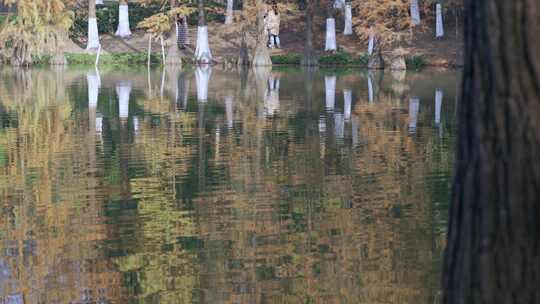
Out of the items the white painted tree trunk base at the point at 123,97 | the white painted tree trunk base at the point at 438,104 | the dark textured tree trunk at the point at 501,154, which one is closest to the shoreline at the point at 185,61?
the white painted tree trunk base at the point at 123,97

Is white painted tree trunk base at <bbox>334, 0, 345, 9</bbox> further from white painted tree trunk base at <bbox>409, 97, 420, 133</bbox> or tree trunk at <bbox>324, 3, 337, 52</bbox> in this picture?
white painted tree trunk base at <bbox>409, 97, 420, 133</bbox>

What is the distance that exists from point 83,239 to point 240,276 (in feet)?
8.07

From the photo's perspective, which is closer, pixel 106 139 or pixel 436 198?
Answer: pixel 436 198

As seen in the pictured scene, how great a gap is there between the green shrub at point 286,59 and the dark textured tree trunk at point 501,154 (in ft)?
167

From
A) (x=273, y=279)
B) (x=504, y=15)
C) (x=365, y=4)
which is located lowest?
(x=273, y=279)

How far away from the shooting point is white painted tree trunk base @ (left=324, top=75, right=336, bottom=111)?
94.9 feet

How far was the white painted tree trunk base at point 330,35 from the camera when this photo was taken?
177ft

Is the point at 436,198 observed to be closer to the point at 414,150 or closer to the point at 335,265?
the point at 335,265

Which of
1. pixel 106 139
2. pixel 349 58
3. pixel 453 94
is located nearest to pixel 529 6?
pixel 106 139

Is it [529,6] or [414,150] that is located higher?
[529,6]

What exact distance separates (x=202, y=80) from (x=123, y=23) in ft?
65.5

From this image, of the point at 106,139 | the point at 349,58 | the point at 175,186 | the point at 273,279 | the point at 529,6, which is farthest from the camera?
the point at 349,58

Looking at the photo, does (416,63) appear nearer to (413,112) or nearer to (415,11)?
(415,11)

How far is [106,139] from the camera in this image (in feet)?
69.0
